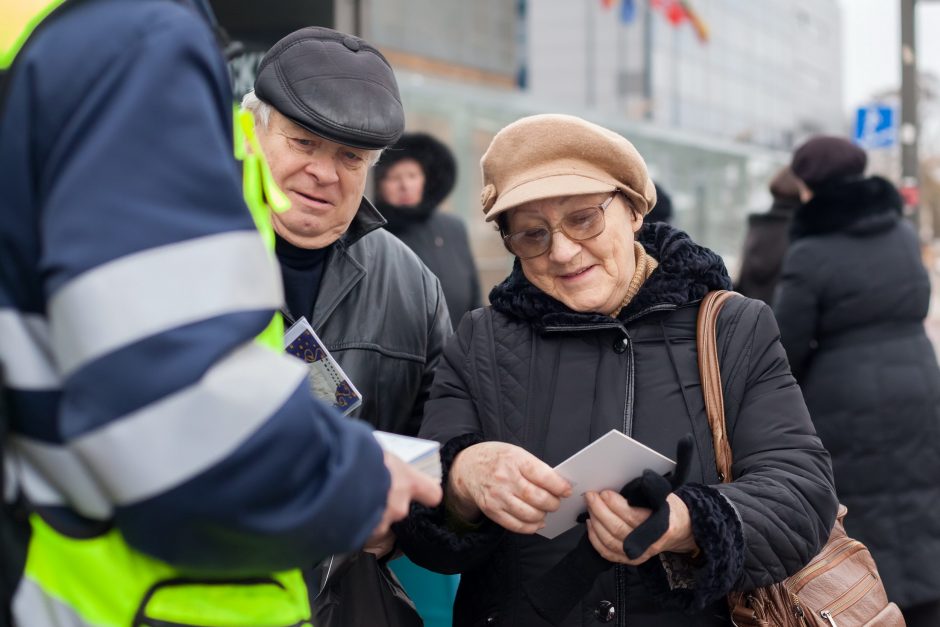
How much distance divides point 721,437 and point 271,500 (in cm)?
113

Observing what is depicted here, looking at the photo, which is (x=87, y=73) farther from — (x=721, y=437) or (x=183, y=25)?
(x=721, y=437)

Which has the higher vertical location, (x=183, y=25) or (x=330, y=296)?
(x=183, y=25)

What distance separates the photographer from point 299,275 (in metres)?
2.46

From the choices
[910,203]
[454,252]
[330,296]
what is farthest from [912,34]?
[330,296]

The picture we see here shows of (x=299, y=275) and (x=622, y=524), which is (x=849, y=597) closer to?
(x=622, y=524)

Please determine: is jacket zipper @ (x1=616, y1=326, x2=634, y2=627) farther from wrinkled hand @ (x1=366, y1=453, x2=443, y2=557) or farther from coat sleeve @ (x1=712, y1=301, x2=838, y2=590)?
wrinkled hand @ (x1=366, y1=453, x2=443, y2=557)

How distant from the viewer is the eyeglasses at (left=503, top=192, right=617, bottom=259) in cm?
225

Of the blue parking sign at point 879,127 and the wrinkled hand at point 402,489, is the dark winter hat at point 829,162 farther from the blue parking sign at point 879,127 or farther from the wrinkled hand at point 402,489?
the blue parking sign at point 879,127

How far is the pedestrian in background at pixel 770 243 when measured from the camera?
6070 mm

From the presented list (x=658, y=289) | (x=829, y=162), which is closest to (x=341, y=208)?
(x=658, y=289)

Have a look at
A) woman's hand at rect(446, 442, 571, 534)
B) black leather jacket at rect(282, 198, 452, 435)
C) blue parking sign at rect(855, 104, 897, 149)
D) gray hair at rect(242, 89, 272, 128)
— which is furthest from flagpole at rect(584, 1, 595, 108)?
woman's hand at rect(446, 442, 571, 534)

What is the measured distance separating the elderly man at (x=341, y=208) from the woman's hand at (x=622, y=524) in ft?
2.33

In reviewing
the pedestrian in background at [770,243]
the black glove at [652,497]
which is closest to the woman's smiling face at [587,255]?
the black glove at [652,497]

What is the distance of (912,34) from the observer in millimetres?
10016
